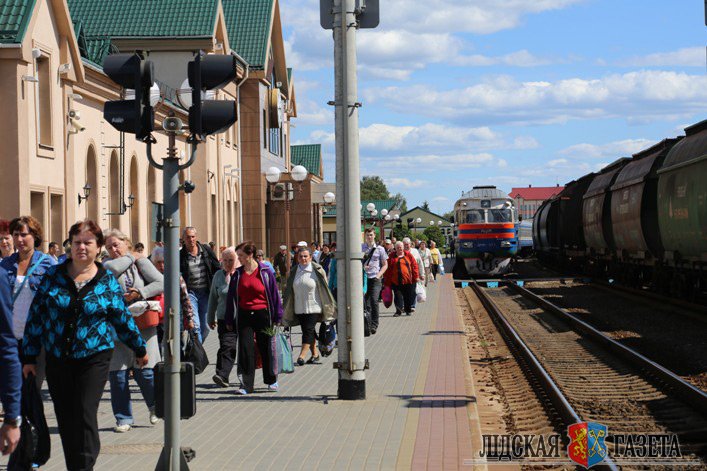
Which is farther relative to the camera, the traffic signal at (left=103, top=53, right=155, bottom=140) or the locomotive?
the locomotive

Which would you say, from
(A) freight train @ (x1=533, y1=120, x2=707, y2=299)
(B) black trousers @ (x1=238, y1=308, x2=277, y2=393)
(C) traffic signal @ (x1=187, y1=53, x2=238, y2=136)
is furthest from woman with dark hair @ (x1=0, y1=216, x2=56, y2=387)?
(A) freight train @ (x1=533, y1=120, x2=707, y2=299)

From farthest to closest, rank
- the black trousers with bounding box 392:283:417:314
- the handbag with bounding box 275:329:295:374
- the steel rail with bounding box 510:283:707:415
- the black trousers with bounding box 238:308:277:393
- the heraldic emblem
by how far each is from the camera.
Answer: the black trousers with bounding box 392:283:417:314 < the handbag with bounding box 275:329:295:374 < the black trousers with bounding box 238:308:277:393 < the steel rail with bounding box 510:283:707:415 < the heraldic emblem

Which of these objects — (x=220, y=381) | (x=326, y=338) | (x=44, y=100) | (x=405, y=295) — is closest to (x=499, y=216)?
(x=405, y=295)

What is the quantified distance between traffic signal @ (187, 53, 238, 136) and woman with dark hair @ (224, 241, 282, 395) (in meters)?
4.91

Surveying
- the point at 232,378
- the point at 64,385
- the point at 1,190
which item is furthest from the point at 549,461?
the point at 1,190

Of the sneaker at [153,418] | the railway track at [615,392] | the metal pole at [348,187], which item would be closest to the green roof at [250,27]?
the railway track at [615,392]

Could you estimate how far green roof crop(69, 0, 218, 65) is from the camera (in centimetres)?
3831

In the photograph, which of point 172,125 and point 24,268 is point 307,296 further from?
point 172,125

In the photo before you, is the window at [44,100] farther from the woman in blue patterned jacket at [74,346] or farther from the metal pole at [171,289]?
the woman in blue patterned jacket at [74,346]

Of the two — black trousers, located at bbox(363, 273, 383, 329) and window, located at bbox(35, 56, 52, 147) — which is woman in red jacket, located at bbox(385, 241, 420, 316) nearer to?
black trousers, located at bbox(363, 273, 383, 329)

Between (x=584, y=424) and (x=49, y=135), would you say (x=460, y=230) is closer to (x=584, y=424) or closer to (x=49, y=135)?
(x=49, y=135)

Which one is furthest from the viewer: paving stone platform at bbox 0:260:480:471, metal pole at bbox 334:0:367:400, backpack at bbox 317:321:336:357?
backpack at bbox 317:321:336:357

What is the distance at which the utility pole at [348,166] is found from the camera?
39.7 ft

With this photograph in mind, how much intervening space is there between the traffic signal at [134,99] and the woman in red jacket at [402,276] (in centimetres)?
1696
